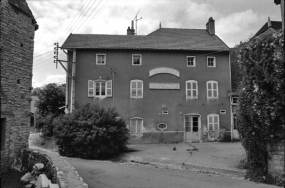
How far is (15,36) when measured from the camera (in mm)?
9961

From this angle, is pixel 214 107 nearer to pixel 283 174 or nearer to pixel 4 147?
pixel 283 174

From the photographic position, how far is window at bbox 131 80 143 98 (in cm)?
2003

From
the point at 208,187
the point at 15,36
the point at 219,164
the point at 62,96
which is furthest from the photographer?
the point at 62,96

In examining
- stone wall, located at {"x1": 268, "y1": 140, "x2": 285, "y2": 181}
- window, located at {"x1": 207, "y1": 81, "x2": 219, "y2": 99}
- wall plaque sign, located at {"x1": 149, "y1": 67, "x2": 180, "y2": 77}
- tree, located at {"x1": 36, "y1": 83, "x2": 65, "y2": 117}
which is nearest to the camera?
stone wall, located at {"x1": 268, "y1": 140, "x2": 285, "y2": 181}

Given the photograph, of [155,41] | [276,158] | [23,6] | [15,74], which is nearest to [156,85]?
[155,41]

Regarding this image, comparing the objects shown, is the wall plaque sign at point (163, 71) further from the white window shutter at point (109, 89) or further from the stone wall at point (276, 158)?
the stone wall at point (276, 158)

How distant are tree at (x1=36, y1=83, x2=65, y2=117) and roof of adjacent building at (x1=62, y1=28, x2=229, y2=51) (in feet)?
22.2

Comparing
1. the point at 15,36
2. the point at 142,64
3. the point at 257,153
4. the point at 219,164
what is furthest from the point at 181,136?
the point at 15,36

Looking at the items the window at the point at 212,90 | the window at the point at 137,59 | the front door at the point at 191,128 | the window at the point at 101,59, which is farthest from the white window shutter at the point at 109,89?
the window at the point at 212,90

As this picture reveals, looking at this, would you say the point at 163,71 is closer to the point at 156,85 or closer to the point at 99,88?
the point at 156,85

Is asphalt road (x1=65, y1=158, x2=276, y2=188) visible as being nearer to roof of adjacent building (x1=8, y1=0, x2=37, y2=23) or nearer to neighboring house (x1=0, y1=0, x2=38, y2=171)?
neighboring house (x1=0, y1=0, x2=38, y2=171)

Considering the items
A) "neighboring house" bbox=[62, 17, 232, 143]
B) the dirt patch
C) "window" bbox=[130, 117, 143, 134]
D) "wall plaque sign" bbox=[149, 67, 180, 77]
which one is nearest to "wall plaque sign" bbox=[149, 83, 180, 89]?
"neighboring house" bbox=[62, 17, 232, 143]

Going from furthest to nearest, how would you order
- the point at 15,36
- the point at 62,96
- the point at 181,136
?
the point at 62,96, the point at 181,136, the point at 15,36

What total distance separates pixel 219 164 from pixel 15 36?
394 inches
